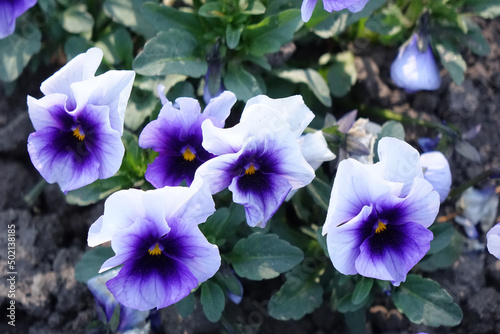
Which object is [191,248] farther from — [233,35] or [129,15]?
[129,15]

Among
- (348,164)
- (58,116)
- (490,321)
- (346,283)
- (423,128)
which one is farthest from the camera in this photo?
(423,128)

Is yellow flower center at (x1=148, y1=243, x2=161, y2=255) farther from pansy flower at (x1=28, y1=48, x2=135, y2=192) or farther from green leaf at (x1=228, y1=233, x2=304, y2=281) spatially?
green leaf at (x1=228, y1=233, x2=304, y2=281)

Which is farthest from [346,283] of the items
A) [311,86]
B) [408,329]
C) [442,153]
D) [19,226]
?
[19,226]

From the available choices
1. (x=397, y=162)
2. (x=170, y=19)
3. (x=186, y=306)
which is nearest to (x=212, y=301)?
(x=186, y=306)

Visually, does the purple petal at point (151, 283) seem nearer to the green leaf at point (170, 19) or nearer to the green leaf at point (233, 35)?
the green leaf at point (233, 35)

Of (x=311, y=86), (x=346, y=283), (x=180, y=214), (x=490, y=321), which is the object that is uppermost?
(x=180, y=214)

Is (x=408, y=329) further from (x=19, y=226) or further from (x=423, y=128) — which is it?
(x=19, y=226)

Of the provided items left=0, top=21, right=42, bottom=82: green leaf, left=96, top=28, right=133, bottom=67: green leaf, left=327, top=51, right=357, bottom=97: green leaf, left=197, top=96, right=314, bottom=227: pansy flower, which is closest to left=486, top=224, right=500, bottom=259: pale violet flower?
left=197, top=96, right=314, bottom=227: pansy flower
